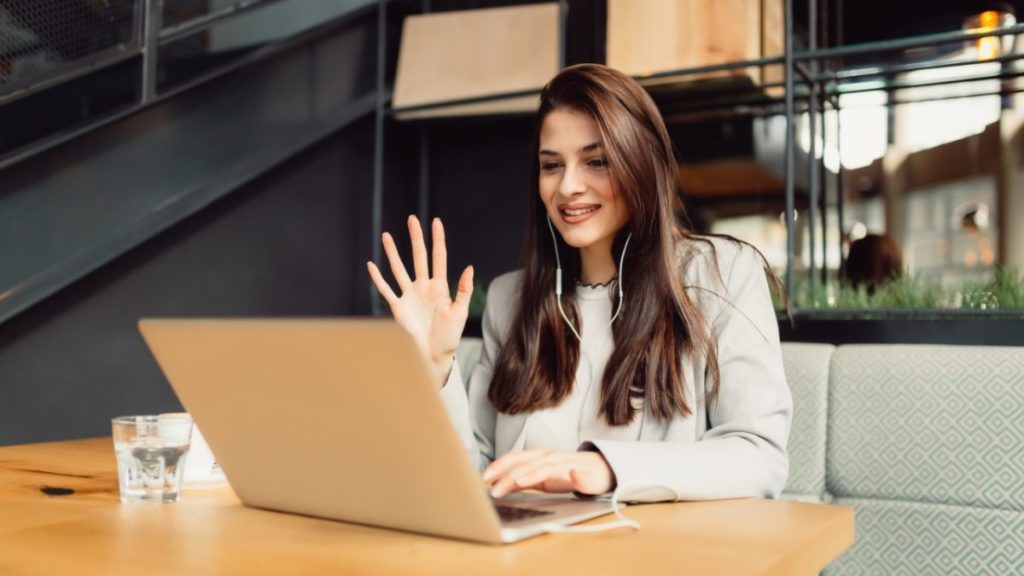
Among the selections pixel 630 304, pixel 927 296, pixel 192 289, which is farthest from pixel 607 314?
pixel 192 289

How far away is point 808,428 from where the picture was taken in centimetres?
160

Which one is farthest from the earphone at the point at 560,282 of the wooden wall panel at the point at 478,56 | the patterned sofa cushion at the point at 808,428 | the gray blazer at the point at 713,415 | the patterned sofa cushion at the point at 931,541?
the wooden wall panel at the point at 478,56

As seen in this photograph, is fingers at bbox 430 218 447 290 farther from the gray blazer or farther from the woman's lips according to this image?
the woman's lips

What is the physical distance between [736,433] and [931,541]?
0.50 m

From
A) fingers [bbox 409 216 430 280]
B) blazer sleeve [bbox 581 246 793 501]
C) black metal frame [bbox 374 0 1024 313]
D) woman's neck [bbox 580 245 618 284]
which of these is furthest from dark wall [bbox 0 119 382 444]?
blazer sleeve [bbox 581 246 793 501]

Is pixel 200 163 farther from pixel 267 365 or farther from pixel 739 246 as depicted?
pixel 267 365

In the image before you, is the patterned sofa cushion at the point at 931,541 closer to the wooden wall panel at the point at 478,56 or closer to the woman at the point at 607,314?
the woman at the point at 607,314

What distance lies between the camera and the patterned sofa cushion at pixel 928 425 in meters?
1.43

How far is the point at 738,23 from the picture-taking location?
114 inches

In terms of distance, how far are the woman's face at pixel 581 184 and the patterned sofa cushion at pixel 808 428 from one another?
1.41 ft

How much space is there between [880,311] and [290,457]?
6.34ft

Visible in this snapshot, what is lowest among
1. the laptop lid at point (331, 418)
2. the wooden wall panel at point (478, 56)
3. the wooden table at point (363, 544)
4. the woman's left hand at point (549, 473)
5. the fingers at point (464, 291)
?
the wooden table at point (363, 544)

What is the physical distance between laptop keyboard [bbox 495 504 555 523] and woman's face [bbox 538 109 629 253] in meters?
0.74

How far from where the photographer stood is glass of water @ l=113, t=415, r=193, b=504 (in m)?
1.01
